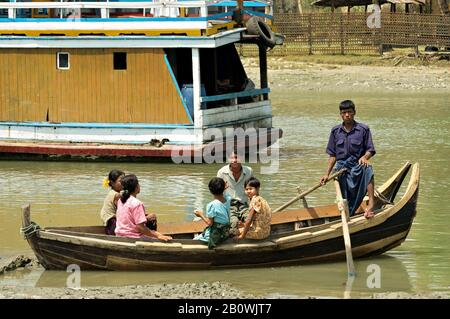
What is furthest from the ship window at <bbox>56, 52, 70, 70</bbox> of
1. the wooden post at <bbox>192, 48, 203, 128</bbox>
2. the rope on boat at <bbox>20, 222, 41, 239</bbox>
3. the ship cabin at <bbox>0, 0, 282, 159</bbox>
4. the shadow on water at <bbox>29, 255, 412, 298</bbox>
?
the rope on boat at <bbox>20, 222, 41, 239</bbox>

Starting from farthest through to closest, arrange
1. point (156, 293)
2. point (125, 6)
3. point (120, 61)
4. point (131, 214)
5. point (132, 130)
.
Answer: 1. point (120, 61)
2. point (132, 130)
3. point (125, 6)
4. point (131, 214)
5. point (156, 293)

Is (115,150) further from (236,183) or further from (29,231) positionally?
(29,231)

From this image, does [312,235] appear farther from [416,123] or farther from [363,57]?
[363,57]

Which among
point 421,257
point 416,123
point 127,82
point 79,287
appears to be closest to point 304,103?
point 416,123

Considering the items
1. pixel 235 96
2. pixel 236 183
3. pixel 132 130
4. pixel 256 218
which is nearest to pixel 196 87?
pixel 235 96

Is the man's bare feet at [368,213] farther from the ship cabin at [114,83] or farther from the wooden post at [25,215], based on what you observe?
the ship cabin at [114,83]

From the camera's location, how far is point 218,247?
37.6 ft

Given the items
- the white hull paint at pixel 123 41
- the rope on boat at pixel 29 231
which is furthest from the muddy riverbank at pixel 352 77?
the rope on boat at pixel 29 231

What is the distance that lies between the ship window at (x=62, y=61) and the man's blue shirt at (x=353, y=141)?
8.04m

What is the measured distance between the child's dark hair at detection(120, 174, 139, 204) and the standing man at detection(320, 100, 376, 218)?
2.09 m

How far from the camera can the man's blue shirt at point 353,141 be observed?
11984 millimetres

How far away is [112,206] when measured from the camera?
1174 centimetres

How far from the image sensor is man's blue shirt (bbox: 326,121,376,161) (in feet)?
39.3

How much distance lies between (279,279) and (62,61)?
345 inches
